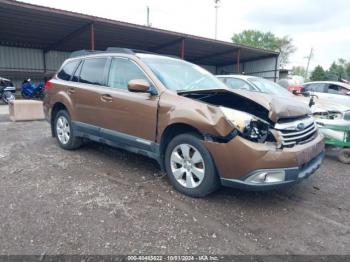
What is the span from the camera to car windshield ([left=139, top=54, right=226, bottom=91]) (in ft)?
12.4

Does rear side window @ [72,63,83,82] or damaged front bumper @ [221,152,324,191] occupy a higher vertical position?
rear side window @ [72,63,83,82]

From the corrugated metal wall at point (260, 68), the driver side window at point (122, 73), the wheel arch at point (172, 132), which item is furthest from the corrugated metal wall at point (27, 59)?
the wheel arch at point (172, 132)

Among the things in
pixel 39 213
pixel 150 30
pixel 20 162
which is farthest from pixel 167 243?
pixel 150 30

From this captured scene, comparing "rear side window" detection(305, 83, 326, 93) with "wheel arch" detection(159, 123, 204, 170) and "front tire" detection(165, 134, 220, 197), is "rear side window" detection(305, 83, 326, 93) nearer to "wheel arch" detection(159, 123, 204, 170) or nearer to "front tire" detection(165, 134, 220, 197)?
"wheel arch" detection(159, 123, 204, 170)

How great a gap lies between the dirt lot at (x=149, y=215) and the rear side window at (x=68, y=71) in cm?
179

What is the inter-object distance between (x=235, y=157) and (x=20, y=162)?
3.62 metres

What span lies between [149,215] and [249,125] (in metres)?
1.44

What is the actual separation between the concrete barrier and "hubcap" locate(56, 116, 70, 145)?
434cm

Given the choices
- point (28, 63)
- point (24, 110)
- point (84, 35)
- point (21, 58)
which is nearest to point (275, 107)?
point (24, 110)

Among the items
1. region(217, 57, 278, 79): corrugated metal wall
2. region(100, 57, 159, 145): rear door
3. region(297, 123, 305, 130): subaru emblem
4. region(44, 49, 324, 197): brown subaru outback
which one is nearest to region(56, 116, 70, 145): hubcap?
region(44, 49, 324, 197): brown subaru outback

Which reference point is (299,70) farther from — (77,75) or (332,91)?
(77,75)

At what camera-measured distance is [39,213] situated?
2.96m

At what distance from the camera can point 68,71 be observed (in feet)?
17.5

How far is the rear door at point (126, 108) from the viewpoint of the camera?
3682mm
